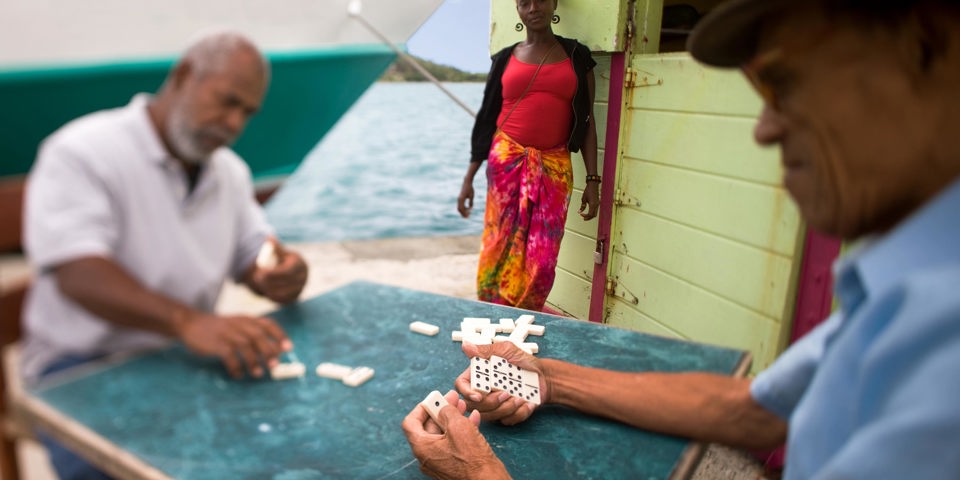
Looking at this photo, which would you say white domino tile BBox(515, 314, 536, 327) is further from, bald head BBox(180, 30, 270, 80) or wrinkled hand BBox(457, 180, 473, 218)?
→ bald head BBox(180, 30, 270, 80)

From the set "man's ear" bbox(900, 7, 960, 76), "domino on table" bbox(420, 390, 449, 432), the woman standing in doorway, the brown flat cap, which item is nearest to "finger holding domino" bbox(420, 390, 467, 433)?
"domino on table" bbox(420, 390, 449, 432)

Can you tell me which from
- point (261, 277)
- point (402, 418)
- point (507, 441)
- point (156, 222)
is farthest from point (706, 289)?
point (156, 222)

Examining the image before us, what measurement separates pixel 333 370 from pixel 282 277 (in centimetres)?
15

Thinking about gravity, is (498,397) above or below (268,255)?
below

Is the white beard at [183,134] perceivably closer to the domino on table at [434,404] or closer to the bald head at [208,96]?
the bald head at [208,96]

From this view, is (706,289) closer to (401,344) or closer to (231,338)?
(401,344)

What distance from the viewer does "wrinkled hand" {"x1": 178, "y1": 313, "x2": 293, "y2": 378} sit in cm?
57

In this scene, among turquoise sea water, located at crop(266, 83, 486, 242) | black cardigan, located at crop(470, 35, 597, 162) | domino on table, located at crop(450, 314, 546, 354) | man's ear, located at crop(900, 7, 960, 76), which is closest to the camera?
man's ear, located at crop(900, 7, 960, 76)

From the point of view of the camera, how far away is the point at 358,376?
80cm

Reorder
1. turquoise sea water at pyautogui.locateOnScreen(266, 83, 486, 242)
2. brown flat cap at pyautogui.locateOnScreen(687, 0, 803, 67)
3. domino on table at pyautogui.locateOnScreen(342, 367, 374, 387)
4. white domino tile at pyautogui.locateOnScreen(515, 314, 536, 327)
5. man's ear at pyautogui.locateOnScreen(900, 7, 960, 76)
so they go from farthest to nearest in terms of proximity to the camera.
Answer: white domino tile at pyautogui.locateOnScreen(515, 314, 536, 327) → domino on table at pyautogui.locateOnScreen(342, 367, 374, 387) → turquoise sea water at pyautogui.locateOnScreen(266, 83, 486, 242) → brown flat cap at pyautogui.locateOnScreen(687, 0, 803, 67) → man's ear at pyautogui.locateOnScreen(900, 7, 960, 76)

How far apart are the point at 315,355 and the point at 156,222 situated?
255mm

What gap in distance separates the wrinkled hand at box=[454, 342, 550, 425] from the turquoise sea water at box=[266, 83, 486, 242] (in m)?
0.21

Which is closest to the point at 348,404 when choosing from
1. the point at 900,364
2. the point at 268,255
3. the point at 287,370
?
the point at 287,370

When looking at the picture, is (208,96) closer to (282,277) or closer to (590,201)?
(282,277)
